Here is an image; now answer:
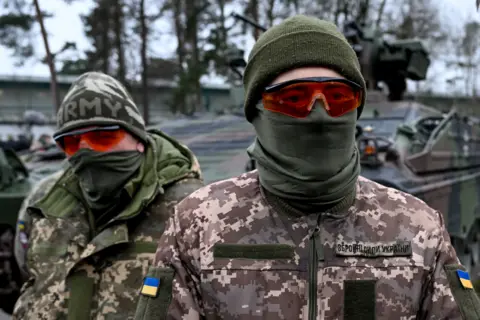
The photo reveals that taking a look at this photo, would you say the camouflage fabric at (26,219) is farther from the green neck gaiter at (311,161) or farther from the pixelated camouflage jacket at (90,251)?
the green neck gaiter at (311,161)

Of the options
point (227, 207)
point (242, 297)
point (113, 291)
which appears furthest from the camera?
point (113, 291)

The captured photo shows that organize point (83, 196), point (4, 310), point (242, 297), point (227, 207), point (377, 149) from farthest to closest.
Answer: point (4, 310), point (377, 149), point (83, 196), point (227, 207), point (242, 297)

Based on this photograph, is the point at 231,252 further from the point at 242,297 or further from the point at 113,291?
the point at 113,291

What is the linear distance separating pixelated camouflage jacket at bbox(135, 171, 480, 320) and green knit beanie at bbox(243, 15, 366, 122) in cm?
34

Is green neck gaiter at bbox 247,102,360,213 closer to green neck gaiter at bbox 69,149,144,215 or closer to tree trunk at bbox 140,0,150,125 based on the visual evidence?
green neck gaiter at bbox 69,149,144,215

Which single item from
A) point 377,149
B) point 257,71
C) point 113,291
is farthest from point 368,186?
point 377,149

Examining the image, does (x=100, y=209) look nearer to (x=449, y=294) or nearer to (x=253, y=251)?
(x=253, y=251)

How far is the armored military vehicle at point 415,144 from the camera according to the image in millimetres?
5715

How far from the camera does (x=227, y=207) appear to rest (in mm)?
1676

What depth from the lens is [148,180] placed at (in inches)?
111

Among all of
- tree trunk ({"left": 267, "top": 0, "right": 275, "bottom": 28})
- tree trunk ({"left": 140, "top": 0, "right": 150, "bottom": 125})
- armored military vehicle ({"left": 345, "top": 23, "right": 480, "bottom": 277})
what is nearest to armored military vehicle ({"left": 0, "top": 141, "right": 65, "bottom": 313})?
armored military vehicle ({"left": 345, "top": 23, "right": 480, "bottom": 277})

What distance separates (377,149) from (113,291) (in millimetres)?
3500

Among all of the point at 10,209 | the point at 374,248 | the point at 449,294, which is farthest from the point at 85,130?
the point at 10,209

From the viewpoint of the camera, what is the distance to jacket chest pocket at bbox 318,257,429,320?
157 cm
